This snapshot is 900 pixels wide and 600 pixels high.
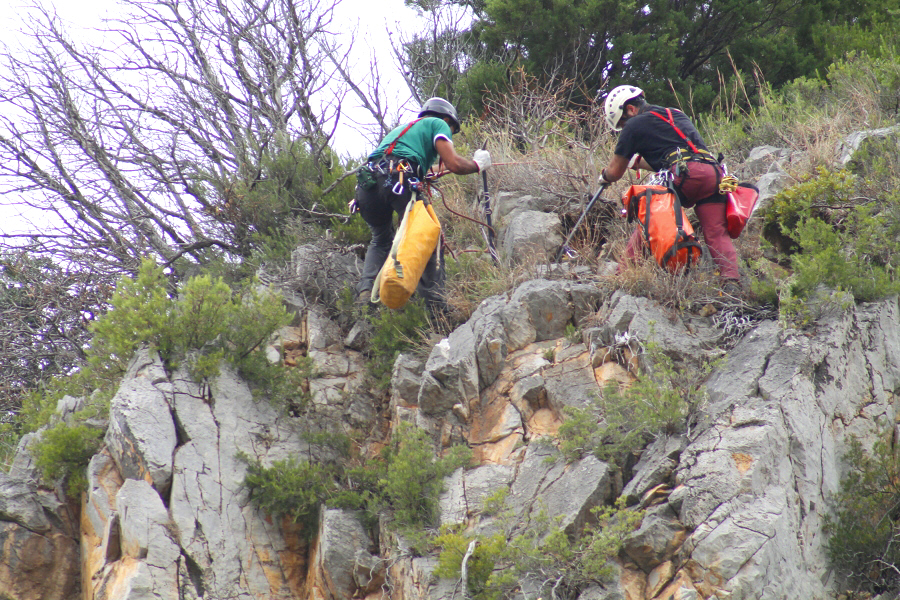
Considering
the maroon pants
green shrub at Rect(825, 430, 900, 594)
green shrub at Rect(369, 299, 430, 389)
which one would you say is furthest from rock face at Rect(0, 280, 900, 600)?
the maroon pants

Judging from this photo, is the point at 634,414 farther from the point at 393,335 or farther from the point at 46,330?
the point at 46,330

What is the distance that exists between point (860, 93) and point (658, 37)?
3545 mm

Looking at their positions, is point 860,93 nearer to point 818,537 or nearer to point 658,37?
point 658,37

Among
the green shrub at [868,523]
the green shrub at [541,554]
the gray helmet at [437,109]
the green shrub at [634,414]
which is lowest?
the green shrub at [868,523]

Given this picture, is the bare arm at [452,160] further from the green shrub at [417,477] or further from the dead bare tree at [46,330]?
the dead bare tree at [46,330]

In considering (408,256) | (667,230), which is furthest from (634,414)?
(408,256)

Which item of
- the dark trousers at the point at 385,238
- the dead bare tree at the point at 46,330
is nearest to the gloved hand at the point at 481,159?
the dark trousers at the point at 385,238

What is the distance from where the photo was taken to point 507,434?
5.73 meters

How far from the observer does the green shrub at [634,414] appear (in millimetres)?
5023

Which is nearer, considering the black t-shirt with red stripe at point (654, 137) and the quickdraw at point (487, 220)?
the black t-shirt with red stripe at point (654, 137)

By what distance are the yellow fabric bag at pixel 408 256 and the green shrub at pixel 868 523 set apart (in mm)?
3374

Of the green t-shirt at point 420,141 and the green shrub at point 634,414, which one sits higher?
the green t-shirt at point 420,141

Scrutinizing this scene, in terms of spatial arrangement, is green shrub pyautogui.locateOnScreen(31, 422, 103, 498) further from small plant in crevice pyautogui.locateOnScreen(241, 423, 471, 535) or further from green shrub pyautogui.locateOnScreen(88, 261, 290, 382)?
small plant in crevice pyautogui.locateOnScreen(241, 423, 471, 535)

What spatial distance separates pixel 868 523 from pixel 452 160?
13.3ft
